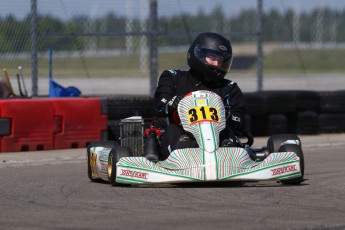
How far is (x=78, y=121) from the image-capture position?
1273 centimetres

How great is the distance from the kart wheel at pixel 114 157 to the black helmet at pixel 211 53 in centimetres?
119

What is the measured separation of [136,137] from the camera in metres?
9.28

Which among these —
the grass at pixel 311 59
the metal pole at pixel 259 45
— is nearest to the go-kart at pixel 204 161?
the metal pole at pixel 259 45

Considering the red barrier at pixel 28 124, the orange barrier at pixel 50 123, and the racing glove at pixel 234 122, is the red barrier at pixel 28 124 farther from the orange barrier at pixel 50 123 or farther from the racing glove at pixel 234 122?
the racing glove at pixel 234 122

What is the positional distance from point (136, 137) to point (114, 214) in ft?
8.16

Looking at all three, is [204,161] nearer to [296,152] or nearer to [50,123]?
[296,152]

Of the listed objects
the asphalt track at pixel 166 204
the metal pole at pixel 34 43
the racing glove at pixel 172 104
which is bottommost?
the asphalt track at pixel 166 204

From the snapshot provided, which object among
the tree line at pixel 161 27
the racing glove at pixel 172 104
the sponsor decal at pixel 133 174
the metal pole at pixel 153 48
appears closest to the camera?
the sponsor decal at pixel 133 174

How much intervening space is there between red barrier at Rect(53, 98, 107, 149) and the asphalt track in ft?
7.68

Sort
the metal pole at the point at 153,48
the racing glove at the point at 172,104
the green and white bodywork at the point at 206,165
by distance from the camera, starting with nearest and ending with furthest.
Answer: the green and white bodywork at the point at 206,165
the racing glove at the point at 172,104
the metal pole at the point at 153,48

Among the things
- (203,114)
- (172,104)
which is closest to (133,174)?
(203,114)

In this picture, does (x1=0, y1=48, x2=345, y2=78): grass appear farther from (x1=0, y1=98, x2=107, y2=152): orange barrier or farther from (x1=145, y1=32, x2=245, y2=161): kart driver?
(x1=145, y1=32, x2=245, y2=161): kart driver

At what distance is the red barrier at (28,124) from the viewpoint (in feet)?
39.7

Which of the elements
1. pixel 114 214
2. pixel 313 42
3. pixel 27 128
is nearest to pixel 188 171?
pixel 114 214
